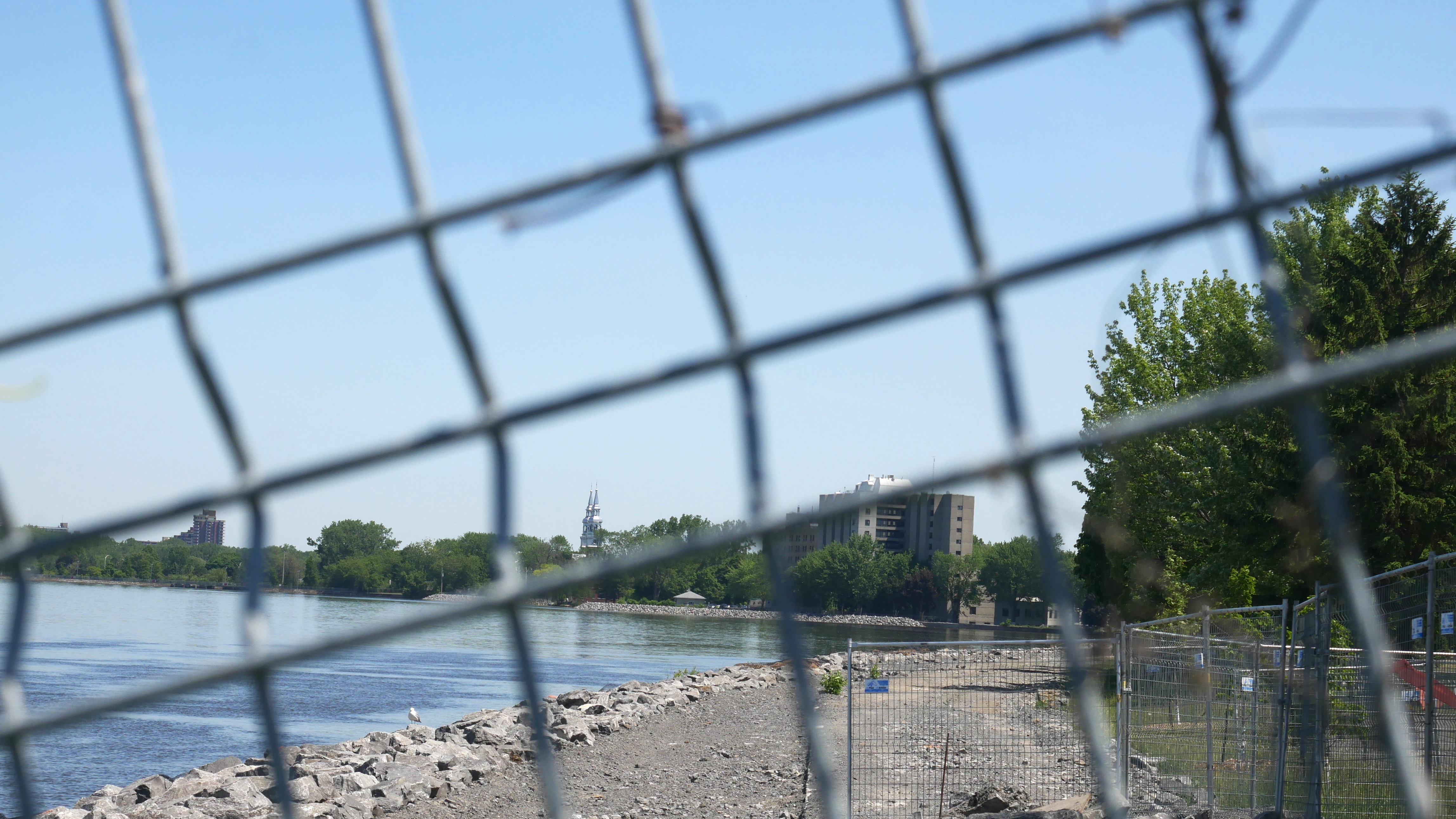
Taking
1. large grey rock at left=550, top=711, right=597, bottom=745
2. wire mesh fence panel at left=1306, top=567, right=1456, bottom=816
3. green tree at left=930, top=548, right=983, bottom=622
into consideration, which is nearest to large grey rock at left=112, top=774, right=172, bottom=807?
large grey rock at left=550, top=711, right=597, bottom=745

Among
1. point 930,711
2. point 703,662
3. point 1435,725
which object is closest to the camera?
point 1435,725

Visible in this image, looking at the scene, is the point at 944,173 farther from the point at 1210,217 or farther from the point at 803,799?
the point at 803,799

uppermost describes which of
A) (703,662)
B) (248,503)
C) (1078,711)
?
(248,503)

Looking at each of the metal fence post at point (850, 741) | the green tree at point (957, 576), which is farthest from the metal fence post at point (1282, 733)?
the green tree at point (957, 576)

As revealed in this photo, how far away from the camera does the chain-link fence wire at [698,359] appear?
1.36m

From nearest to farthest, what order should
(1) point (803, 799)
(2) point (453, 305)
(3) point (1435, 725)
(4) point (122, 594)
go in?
(2) point (453, 305) → (3) point (1435, 725) → (1) point (803, 799) → (4) point (122, 594)

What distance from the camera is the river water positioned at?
22031 mm

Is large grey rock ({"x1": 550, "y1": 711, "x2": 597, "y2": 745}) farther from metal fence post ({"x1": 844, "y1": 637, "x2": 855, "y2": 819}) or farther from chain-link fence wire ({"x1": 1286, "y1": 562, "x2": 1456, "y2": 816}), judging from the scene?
chain-link fence wire ({"x1": 1286, "y1": 562, "x2": 1456, "y2": 816})

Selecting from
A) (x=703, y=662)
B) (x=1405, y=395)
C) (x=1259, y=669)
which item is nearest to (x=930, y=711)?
(x=1259, y=669)

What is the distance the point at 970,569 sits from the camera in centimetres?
6806

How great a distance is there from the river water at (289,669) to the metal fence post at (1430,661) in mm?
4568

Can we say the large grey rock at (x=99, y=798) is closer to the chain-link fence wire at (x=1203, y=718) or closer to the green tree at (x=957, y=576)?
the chain-link fence wire at (x=1203, y=718)

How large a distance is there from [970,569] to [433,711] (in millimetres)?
43804

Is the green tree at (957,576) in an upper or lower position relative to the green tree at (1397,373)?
lower
